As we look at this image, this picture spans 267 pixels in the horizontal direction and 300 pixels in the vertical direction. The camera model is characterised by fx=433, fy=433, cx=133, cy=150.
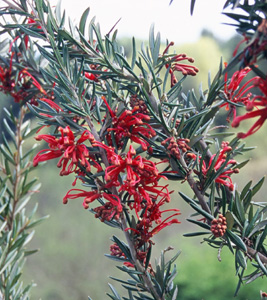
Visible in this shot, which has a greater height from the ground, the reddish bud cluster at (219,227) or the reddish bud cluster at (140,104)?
the reddish bud cluster at (140,104)

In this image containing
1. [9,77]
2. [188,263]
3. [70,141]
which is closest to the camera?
[70,141]

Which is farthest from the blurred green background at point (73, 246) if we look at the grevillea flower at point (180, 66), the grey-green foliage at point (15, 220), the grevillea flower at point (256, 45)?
the grevillea flower at point (256, 45)

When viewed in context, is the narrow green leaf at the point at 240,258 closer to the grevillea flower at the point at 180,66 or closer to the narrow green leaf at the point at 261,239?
the narrow green leaf at the point at 261,239

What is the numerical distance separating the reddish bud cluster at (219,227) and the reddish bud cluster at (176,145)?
5cm

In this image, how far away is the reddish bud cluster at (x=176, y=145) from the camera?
0.28 metres

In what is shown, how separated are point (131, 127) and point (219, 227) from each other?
0.29 ft

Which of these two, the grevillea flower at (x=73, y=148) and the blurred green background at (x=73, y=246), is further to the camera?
the blurred green background at (x=73, y=246)

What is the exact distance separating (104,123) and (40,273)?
142 inches

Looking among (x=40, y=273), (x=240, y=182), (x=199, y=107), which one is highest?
(x=240, y=182)

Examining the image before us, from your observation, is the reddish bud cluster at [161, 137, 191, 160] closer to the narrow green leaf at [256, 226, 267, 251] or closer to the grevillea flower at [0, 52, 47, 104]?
the narrow green leaf at [256, 226, 267, 251]

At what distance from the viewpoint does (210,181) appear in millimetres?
298

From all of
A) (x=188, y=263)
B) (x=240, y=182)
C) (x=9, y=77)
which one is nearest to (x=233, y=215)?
(x=9, y=77)

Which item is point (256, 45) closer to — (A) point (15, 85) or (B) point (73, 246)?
(A) point (15, 85)

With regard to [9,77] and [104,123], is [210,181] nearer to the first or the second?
[104,123]
